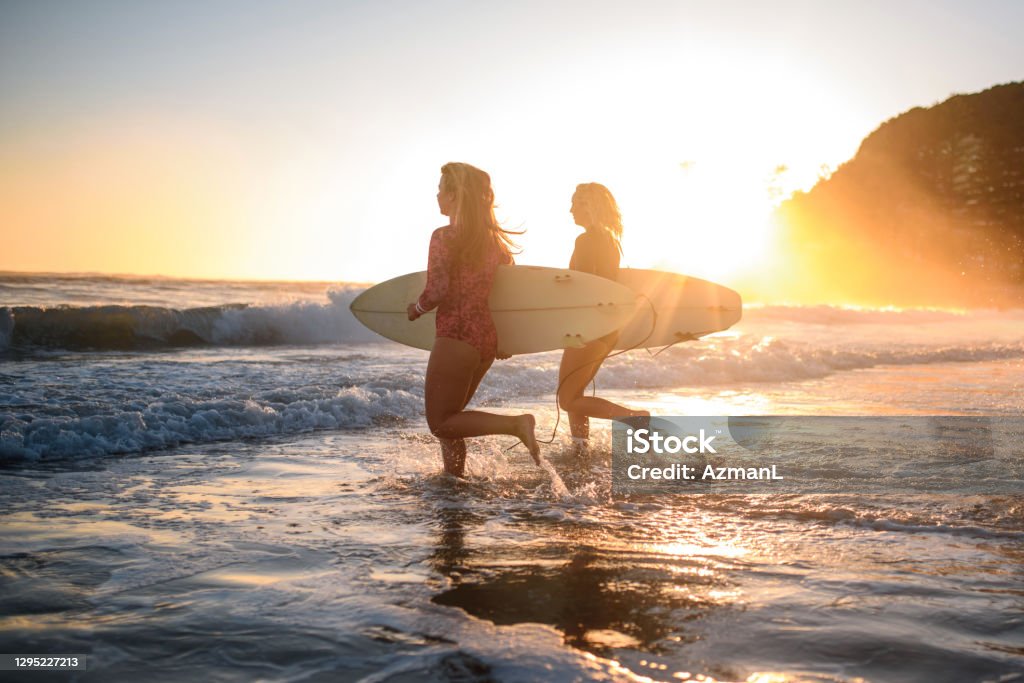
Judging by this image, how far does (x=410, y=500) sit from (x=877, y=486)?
2649 mm

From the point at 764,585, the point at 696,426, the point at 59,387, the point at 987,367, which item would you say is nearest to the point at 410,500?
the point at 764,585

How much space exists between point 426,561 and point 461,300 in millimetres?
1655

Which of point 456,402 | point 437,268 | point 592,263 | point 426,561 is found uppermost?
point 592,263

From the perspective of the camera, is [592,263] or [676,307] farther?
[676,307]

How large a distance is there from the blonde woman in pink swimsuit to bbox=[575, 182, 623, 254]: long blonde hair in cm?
117

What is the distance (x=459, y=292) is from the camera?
4367 mm

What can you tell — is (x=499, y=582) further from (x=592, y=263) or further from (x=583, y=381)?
(x=592, y=263)

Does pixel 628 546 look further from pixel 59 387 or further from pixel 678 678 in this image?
pixel 59 387

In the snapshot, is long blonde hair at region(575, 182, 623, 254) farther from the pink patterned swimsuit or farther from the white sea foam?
the white sea foam

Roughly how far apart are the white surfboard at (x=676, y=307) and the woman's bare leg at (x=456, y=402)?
220 centimetres

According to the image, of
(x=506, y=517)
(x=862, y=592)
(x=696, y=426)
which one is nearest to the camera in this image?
(x=862, y=592)

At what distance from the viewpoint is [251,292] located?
2925 centimetres

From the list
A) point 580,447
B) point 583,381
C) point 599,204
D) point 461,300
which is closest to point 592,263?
point 599,204

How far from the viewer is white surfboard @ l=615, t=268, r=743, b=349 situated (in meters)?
6.43
